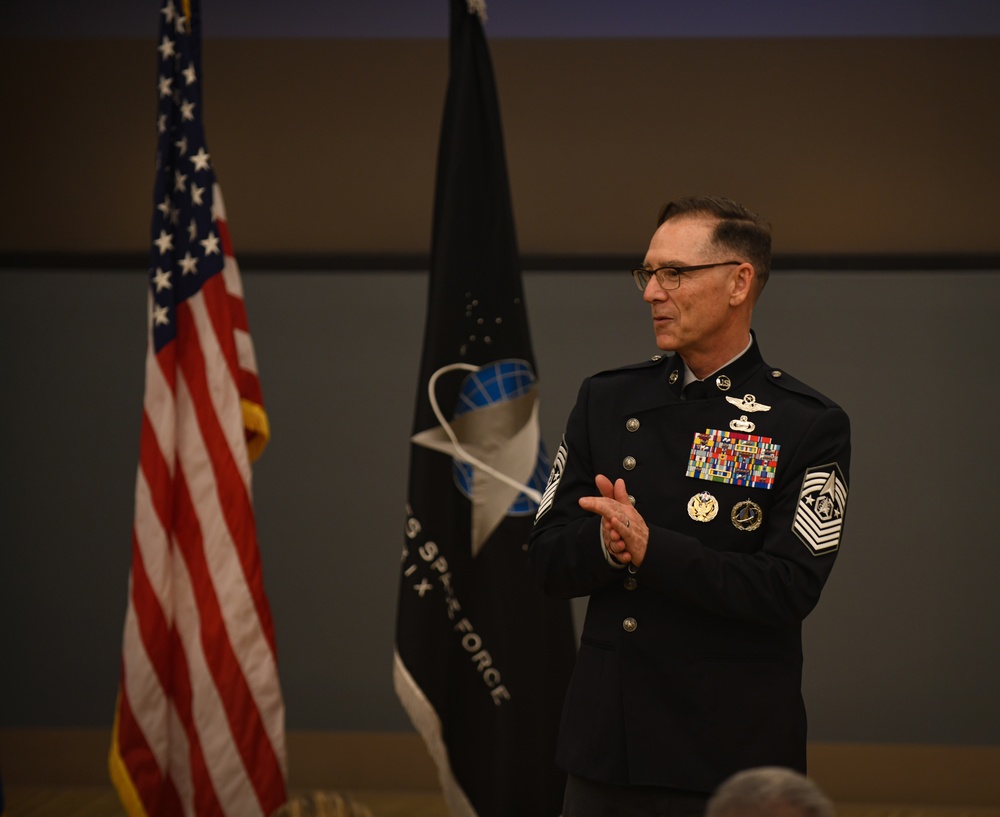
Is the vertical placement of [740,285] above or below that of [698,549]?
above

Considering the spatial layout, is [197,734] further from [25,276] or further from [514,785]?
[25,276]

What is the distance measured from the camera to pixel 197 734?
2814 millimetres

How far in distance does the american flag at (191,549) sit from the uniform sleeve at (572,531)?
4.49ft

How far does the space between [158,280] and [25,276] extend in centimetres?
137

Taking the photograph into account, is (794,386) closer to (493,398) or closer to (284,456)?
(493,398)

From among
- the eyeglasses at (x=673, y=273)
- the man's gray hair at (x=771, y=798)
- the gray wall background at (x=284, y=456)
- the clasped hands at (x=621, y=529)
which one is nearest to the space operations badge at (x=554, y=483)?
the clasped hands at (x=621, y=529)

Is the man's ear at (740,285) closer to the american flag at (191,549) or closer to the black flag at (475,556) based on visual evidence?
the black flag at (475,556)

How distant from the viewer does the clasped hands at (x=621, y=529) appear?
1521 mm

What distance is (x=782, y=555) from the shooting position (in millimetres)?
1540

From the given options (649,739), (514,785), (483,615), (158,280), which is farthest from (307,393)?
(649,739)

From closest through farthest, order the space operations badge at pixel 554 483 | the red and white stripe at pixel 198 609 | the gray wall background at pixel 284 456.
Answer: the space operations badge at pixel 554 483
the red and white stripe at pixel 198 609
the gray wall background at pixel 284 456

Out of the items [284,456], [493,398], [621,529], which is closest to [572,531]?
[621,529]

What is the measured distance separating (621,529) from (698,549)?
0.11 meters

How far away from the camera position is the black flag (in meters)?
2.85
